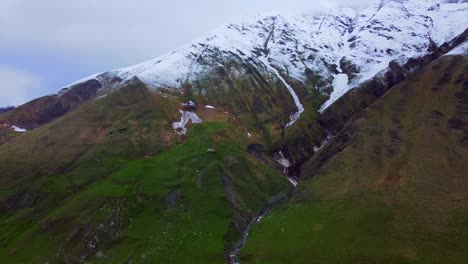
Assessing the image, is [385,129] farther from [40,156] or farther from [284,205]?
[40,156]

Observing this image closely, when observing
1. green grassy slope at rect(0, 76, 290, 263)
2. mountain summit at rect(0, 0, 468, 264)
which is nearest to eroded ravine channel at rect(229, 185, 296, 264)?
mountain summit at rect(0, 0, 468, 264)

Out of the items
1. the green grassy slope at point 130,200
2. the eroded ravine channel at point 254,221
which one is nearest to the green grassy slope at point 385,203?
the eroded ravine channel at point 254,221

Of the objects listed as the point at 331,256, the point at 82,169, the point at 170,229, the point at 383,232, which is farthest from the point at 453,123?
the point at 82,169

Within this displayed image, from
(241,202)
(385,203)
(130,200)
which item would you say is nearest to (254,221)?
Answer: (241,202)

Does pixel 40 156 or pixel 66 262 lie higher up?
pixel 40 156

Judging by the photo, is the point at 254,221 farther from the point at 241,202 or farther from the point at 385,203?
the point at 385,203

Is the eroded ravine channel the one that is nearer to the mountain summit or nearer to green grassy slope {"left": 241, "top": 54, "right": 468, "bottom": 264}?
the mountain summit

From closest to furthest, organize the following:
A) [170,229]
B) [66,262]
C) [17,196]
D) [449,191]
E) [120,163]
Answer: [66,262] < [170,229] < [449,191] < [17,196] < [120,163]

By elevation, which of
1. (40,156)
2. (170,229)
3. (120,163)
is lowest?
(170,229)
